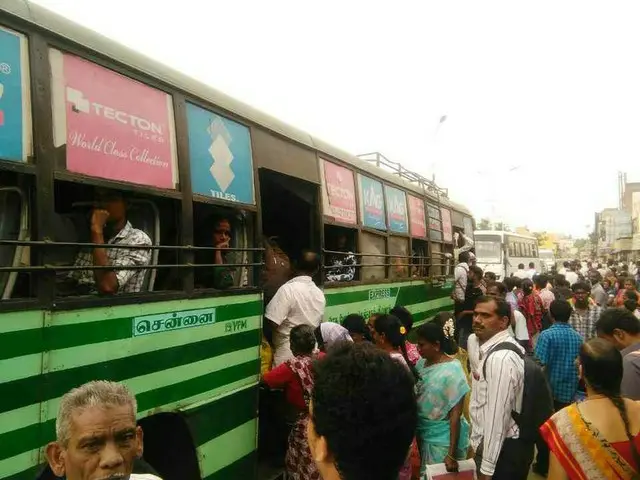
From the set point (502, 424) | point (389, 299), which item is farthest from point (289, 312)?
point (389, 299)

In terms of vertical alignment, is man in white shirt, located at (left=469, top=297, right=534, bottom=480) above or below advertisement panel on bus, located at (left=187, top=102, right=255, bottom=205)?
below

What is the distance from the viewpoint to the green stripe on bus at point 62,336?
6.99ft

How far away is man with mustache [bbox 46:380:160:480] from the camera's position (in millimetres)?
1794

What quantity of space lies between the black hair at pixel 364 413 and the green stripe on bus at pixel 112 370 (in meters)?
1.44

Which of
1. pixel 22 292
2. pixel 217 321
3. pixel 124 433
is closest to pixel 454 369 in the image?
pixel 217 321

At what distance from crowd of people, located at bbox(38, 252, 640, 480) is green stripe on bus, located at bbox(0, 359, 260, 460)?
214 mm

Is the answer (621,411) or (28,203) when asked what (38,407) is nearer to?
(28,203)

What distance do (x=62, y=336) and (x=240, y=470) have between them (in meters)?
1.79

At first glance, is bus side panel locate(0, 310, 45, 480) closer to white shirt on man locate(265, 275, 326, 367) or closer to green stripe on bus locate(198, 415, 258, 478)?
green stripe on bus locate(198, 415, 258, 478)

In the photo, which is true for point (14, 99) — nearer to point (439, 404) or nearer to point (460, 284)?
point (439, 404)

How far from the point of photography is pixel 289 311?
14.5 ft

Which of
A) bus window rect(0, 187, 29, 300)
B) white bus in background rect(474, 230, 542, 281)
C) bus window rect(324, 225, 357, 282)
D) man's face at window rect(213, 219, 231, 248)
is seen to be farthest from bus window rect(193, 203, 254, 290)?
white bus in background rect(474, 230, 542, 281)

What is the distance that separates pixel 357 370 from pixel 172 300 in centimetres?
191

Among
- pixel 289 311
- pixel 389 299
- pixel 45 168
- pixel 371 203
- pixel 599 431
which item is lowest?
pixel 599 431
